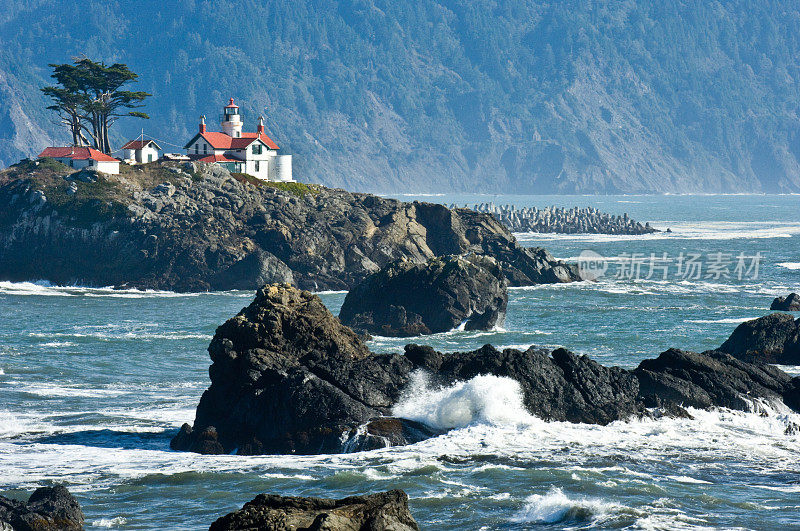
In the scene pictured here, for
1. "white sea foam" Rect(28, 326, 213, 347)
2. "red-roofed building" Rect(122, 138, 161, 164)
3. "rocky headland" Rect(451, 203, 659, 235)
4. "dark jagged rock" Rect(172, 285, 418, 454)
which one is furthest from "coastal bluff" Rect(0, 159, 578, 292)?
"rocky headland" Rect(451, 203, 659, 235)

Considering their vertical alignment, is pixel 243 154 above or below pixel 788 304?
above

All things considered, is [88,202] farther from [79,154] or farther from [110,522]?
[110,522]

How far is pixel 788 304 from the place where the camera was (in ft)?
200

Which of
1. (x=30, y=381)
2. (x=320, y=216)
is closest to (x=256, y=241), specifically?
(x=320, y=216)

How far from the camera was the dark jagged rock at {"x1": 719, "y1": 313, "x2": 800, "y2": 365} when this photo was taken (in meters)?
42.5

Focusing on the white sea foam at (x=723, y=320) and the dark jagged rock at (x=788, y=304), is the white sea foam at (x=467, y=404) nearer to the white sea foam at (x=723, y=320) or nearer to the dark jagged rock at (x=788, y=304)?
the white sea foam at (x=723, y=320)

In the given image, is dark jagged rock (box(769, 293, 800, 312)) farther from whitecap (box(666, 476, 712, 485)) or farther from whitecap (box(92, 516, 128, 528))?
whitecap (box(92, 516, 128, 528))

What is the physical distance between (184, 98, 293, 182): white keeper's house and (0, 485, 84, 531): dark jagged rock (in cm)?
7399

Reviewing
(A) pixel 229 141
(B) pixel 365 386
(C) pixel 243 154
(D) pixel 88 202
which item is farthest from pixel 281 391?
(A) pixel 229 141

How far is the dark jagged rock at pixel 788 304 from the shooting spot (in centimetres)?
6081

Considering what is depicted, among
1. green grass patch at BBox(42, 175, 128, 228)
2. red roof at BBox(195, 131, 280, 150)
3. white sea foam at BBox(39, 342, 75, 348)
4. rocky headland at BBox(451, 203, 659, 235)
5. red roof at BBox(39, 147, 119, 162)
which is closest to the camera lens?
white sea foam at BBox(39, 342, 75, 348)

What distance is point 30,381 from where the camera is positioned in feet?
133

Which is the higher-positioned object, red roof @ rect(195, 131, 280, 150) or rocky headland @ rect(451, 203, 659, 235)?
red roof @ rect(195, 131, 280, 150)

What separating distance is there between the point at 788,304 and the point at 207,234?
39.3 m
